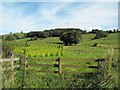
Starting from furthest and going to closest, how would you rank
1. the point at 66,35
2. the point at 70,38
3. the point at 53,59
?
the point at 66,35 < the point at 70,38 < the point at 53,59

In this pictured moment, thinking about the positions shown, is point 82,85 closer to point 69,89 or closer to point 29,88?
point 69,89

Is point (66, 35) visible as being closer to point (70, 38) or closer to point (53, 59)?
point (70, 38)

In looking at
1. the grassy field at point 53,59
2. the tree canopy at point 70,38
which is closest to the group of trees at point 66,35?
the tree canopy at point 70,38

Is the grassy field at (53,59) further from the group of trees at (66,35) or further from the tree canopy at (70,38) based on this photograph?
the tree canopy at (70,38)

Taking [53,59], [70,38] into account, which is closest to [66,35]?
[70,38]

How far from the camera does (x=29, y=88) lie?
24.5 ft

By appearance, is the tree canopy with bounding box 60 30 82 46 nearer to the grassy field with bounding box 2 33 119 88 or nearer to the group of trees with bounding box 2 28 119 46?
the group of trees with bounding box 2 28 119 46

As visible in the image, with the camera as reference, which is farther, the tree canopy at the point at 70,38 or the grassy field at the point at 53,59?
the tree canopy at the point at 70,38

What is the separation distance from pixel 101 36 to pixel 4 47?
66.1 meters

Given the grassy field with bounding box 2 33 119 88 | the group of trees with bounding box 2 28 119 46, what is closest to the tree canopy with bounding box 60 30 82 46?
the group of trees with bounding box 2 28 119 46

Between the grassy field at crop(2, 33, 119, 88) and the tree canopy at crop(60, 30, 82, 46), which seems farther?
the tree canopy at crop(60, 30, 82, 46)

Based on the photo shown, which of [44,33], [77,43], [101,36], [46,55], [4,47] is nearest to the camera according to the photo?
[4,47]

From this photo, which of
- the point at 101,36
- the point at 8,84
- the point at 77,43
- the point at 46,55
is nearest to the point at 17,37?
the point at 77,43

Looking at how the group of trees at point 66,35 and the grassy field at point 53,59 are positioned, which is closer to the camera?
the grassy field at point 53,59
